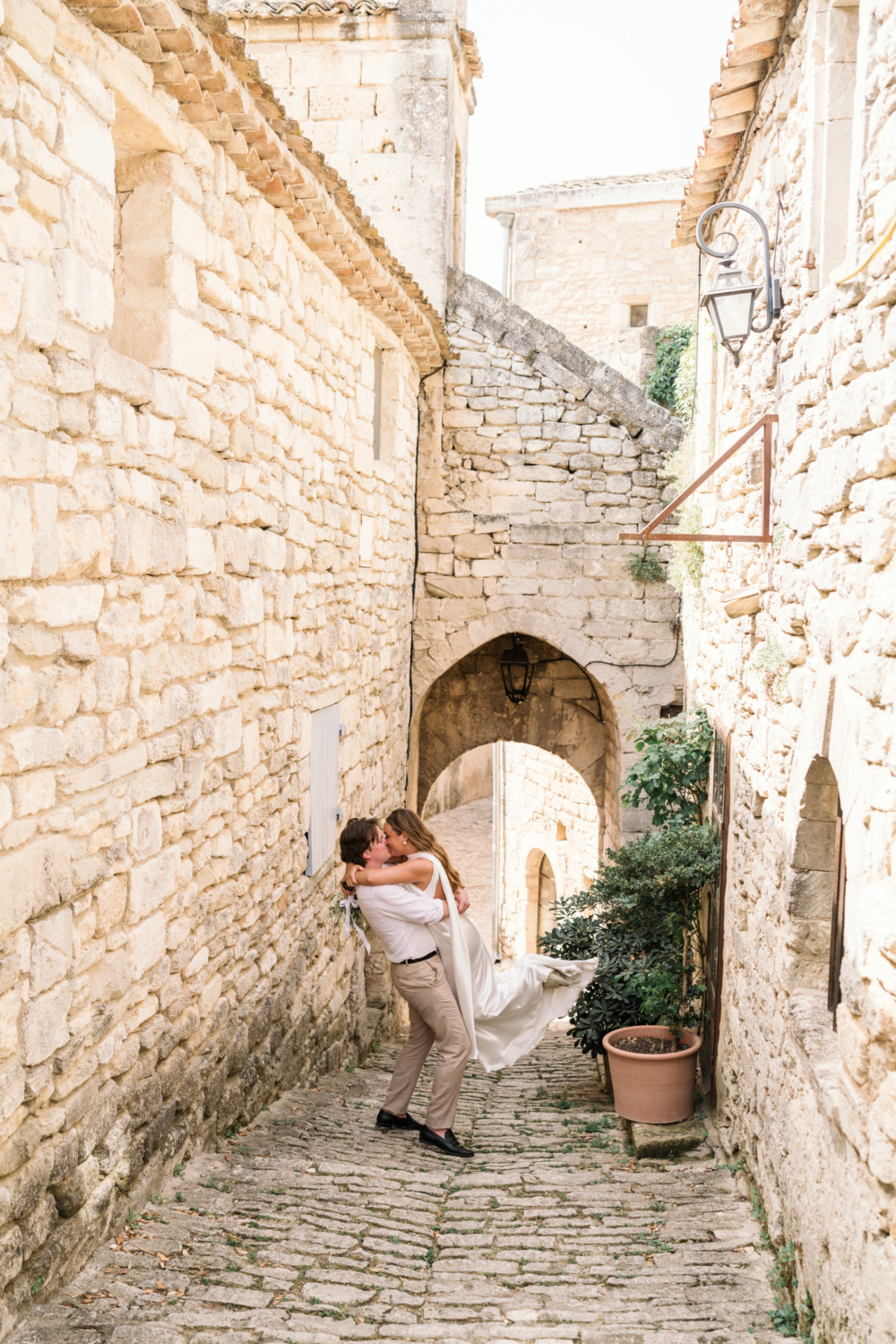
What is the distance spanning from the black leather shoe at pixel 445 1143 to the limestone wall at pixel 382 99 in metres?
6.55

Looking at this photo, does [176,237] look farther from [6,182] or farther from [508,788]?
[508,788]

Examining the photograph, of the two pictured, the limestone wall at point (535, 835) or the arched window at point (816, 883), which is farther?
the limestone wall at point (535, 835)

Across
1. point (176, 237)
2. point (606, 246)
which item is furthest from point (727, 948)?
point (606, 246)

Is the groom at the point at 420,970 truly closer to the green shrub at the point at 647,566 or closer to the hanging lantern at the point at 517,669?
the green shrub at the point at 647,566

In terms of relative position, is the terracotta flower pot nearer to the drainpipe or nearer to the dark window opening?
the dark window opening

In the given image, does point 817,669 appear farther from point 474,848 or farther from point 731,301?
point 474,848

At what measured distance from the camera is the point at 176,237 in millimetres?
3896

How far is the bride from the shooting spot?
17.4 ft

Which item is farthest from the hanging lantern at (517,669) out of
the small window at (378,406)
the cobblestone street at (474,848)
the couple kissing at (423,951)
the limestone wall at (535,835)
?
the cobblestone street at (474,848)

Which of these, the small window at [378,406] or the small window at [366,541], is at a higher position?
the small window at [378,406]

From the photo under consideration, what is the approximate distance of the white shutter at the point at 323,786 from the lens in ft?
20.1

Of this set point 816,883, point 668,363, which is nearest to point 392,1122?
point 816,883

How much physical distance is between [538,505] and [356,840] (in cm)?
488

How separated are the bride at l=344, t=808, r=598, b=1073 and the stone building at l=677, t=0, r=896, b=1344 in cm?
99
